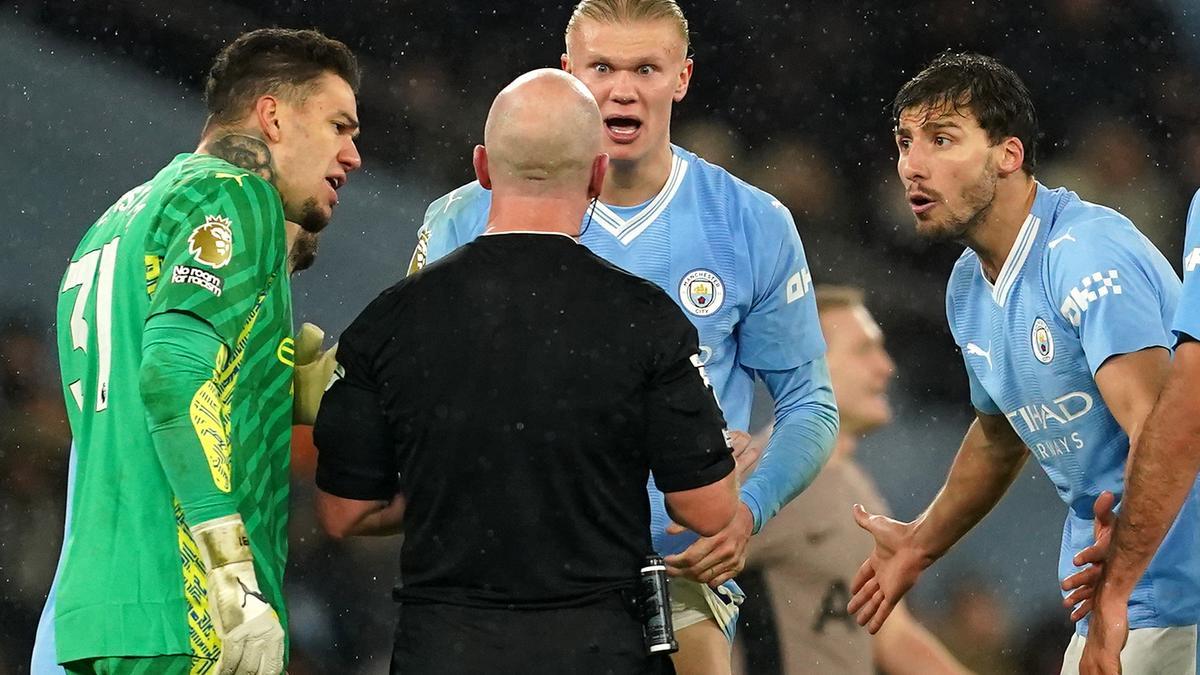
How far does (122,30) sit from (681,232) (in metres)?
3.37

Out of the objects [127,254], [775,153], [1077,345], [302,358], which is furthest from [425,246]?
[775,153]

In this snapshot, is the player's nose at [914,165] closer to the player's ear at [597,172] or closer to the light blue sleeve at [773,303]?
the light blue sleeve at [773,303]

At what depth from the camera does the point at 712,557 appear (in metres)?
2.62

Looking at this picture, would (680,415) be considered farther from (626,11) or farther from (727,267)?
(626,11)

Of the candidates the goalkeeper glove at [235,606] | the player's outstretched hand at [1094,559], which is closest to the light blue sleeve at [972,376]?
the player's outstretched hand at [1094,559]

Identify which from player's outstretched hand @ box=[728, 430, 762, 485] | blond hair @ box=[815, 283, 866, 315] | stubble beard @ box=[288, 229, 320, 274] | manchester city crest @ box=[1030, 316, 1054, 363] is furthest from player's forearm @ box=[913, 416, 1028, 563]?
blond hair @ box=[815, 283, 866, 315]

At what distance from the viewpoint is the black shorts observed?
209 centimetres

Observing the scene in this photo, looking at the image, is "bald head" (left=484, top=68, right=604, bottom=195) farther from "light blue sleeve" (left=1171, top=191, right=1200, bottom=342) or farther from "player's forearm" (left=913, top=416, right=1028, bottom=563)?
"player's forearm" (left=913, top=416, right=1028, bottom=563)

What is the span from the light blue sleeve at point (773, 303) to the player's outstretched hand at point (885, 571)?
1.50 ft

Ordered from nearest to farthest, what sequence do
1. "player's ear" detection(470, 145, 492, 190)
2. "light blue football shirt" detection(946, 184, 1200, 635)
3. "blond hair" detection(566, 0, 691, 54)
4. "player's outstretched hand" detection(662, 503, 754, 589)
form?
1. "player's ear" detection(470, 145, 492, 190)
2. "player's outstretched hand" detection(662, 503, 754, 589)
3. "light blue football shirt" detection(946, 184, 1200, 635)
4. "blond hair" detection(566, 0, 691, 54)

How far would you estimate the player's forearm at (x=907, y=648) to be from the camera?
220 inches

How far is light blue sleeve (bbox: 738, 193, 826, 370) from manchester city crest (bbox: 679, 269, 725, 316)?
89 millimetres

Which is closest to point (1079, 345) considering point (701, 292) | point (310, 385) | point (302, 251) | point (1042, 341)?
point (1042, 341)

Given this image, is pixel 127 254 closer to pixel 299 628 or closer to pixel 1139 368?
pixel 1139 368
